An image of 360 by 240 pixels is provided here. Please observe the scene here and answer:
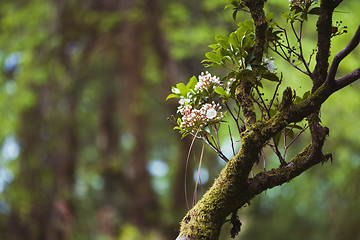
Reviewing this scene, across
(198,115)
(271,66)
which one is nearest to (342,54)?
(271,66)

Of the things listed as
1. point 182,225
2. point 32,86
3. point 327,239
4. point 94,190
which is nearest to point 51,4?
point 32,86

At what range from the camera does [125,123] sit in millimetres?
6906

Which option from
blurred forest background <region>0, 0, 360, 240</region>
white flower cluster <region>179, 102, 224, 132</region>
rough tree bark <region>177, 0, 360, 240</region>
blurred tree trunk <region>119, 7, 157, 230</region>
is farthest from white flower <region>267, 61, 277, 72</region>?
blurred tree trunk <region>119, 7, 157, 230</region>

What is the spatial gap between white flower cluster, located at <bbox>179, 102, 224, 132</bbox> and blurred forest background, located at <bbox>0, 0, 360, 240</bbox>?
4496mm

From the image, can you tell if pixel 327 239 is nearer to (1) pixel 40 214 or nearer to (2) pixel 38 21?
(1) pixel 40 214

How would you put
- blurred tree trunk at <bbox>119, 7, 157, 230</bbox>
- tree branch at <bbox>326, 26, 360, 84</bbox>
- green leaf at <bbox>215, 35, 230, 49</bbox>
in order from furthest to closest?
blurred tree trunk at <bbox>119, 7, 157, 230</bbox>
green leaf at <bbox>215, 35, 230, 49</bbox>
tree branch at <bbox>326, 26, 360, 84</bbox>

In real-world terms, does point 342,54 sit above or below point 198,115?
below

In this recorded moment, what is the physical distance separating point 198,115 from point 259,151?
0.27m

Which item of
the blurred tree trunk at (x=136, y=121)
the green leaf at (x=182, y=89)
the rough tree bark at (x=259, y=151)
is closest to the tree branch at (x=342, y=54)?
the rough tree bark at (x=259, y=151)

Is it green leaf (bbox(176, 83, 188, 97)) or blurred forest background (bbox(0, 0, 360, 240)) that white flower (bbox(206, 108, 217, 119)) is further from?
blurred forest background (bbox(0, 0, 360, 240))

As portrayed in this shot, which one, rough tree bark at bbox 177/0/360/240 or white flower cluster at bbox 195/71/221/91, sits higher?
white flower cluster at bbox 195/71/221/91

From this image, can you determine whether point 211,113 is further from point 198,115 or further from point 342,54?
point 342,54

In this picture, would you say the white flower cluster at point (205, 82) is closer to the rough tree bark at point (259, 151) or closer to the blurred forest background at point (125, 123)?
the rough tree bark at point (259, 151)

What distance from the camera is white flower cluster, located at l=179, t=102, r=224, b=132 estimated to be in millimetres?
1434
